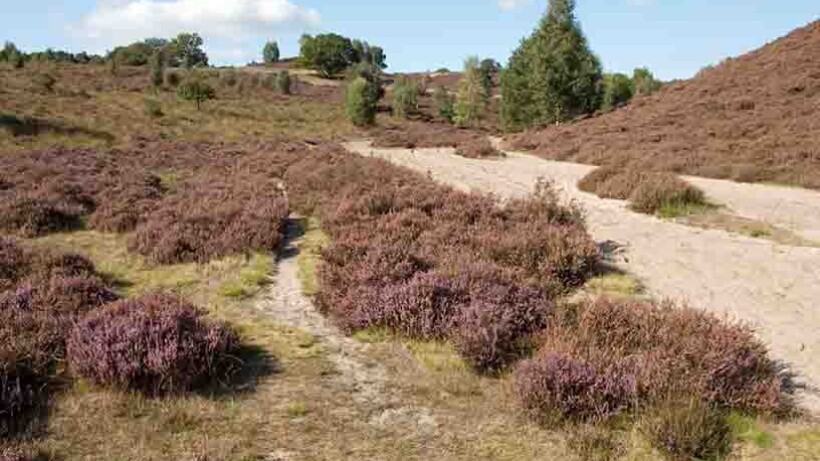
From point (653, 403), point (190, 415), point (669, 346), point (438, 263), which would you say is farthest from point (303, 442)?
point (438, 263)

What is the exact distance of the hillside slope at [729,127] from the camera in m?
19.7

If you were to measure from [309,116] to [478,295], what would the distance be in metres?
59.5

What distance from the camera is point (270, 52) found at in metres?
158

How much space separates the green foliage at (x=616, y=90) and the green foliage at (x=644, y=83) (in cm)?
155

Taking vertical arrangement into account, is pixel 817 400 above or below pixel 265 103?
below

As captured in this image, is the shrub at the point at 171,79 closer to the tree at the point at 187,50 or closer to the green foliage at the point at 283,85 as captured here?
the green foliage at the point at 283,85

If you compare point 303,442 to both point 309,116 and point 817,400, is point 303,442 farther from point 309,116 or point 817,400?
point 309,116

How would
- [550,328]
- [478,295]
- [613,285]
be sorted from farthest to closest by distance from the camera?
[613,285]
[478,295]
[550,328]

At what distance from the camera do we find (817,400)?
511cm

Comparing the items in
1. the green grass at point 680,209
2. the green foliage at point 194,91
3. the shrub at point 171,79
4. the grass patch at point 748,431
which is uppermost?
the shrub at point 171,79

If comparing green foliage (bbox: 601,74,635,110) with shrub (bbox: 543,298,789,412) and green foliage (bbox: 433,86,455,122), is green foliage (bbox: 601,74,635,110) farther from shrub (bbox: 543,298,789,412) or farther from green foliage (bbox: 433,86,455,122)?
shrub (bbox: 543,298,789,412)

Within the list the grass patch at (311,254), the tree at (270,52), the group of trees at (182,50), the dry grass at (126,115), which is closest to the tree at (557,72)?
the dry grass at (126,115)

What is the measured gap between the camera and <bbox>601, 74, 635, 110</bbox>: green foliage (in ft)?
239

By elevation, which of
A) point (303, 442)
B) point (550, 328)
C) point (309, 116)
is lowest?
point (303, 442)
